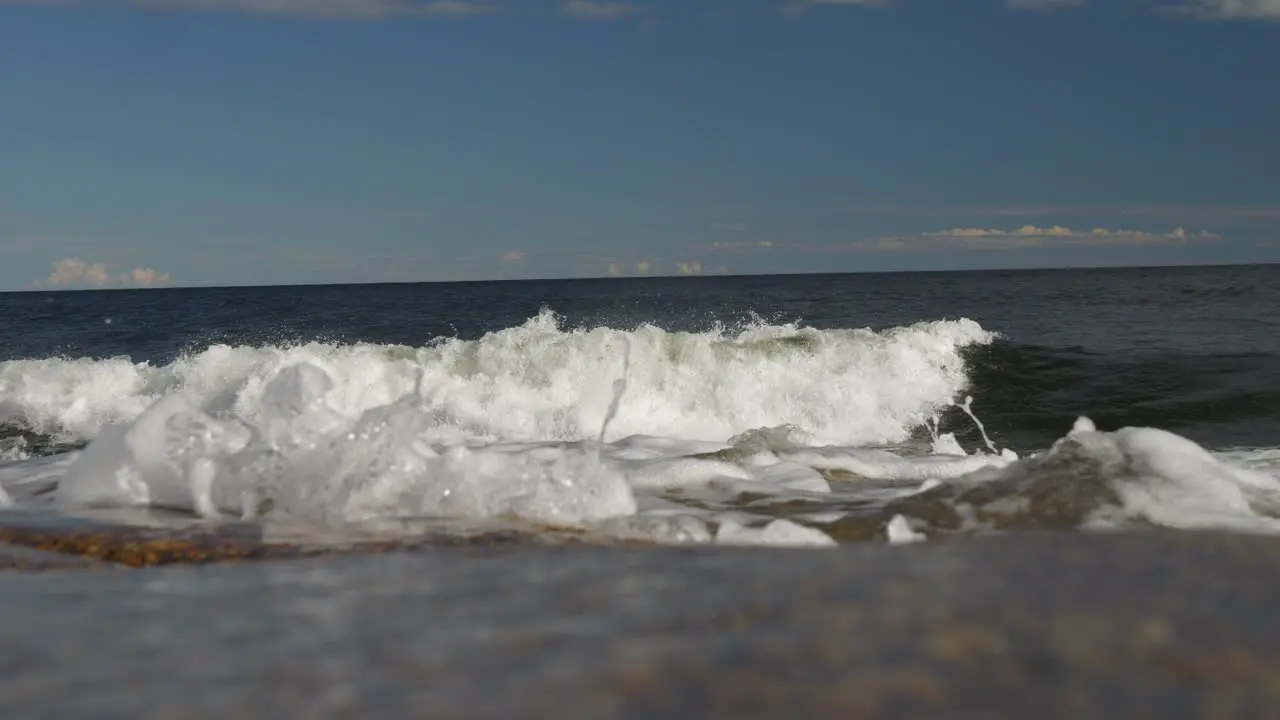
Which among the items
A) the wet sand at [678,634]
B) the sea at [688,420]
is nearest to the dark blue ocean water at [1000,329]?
the sea at [688,420]

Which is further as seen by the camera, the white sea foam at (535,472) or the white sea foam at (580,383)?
the white sea foam at (580,383)

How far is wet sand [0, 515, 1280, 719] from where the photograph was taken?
1.64m

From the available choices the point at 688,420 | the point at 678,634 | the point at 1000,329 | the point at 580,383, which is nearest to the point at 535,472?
the point at 678,634

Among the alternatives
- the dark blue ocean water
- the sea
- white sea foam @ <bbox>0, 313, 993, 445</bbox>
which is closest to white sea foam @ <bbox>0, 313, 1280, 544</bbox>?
the sea

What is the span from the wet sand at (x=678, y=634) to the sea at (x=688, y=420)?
3.08ft

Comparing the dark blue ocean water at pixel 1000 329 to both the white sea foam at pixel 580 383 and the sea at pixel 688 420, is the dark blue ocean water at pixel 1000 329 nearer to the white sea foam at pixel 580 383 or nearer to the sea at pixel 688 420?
the sea at pixel 688 420

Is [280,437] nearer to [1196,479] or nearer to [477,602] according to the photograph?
[477,602]

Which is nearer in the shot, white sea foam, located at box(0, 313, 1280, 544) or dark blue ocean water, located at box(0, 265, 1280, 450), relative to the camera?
white sea foam, located at box(0, 313, 1280, 544)

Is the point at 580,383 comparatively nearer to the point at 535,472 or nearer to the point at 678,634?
the point at 535,472

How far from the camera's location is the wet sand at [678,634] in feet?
5.38

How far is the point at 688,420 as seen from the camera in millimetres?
12758

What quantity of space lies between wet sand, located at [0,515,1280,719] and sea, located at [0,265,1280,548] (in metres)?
0.94

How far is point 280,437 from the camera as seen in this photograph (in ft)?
15.5

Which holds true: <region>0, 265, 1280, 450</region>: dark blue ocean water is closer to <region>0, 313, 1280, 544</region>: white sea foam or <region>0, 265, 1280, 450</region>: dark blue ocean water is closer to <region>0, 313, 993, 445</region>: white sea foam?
<region>0, 313, 993, 445</region>: white sea foam
